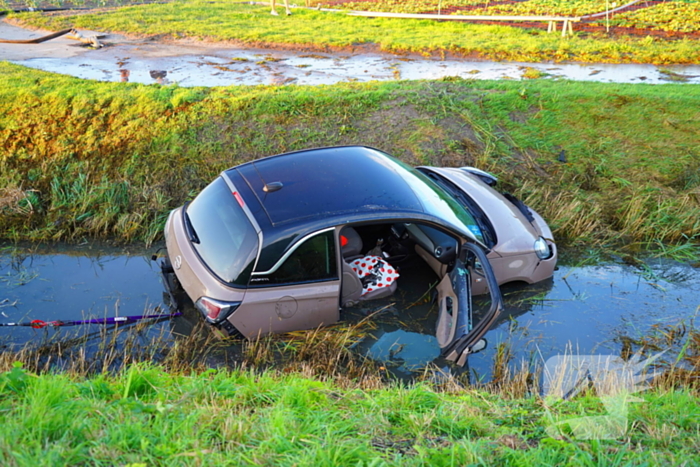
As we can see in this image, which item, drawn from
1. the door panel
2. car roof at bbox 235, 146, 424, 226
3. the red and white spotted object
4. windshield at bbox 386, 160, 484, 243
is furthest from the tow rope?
windshield at bbox 386, 160, 484, 243

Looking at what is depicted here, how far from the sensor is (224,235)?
4715 millimetres

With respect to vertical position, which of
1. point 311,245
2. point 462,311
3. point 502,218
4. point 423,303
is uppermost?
point 311,245

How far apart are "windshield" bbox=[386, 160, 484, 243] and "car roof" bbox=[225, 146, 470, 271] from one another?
0.05m

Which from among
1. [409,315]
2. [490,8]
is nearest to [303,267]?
[409,315]

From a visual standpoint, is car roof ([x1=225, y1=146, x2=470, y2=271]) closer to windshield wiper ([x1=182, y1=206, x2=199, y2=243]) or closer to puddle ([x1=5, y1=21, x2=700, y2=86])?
windshield wiper ([x1=182, y1=206, x2=199, y2=243])

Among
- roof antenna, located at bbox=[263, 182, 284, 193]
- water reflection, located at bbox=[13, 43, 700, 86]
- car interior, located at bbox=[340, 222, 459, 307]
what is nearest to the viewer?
roof antenna, located at bbox=[263, 182, 284, 193]

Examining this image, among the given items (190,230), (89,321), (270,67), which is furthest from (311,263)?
Answer: (270,67)

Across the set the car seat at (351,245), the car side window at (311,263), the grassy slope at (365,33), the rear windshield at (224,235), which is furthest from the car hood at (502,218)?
the grassy slope at (365,33)

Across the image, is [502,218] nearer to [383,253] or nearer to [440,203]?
[440,203]

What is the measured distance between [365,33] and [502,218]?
1368 centimetres

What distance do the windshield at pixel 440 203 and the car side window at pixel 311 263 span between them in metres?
1.03

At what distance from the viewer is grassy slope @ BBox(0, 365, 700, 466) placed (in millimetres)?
2736

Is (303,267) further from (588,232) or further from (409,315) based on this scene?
(588,232)

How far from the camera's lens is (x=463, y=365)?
15.4ft
